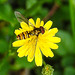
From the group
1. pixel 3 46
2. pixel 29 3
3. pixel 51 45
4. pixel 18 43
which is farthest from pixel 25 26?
pixel 29 3

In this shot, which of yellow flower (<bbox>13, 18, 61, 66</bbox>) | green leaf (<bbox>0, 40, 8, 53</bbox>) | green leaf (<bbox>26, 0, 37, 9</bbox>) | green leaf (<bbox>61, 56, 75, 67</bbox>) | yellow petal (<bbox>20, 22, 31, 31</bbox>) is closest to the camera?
yellow petal (<bbox>20, 22, 31, 31</bbox>)

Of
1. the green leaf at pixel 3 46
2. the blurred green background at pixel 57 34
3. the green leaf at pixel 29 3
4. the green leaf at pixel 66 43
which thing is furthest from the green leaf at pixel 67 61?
the green leaf at pixel 29 3

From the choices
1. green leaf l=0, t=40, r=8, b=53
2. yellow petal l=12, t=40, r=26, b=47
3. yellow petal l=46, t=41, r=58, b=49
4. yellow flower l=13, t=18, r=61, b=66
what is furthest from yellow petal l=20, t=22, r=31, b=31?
green leaf l=0, t=40, r=8, b=53

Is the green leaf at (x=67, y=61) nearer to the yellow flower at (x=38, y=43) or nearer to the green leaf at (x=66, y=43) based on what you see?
the green leaf at (x=66, y=43)

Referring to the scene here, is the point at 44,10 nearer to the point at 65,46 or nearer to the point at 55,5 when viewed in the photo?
the point at 55,5

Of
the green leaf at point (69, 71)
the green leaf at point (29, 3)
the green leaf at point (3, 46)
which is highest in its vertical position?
the green leaf at point (29, 3)

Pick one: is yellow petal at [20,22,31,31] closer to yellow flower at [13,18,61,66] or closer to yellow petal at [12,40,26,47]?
yellow flower at [13,18,61,66]
